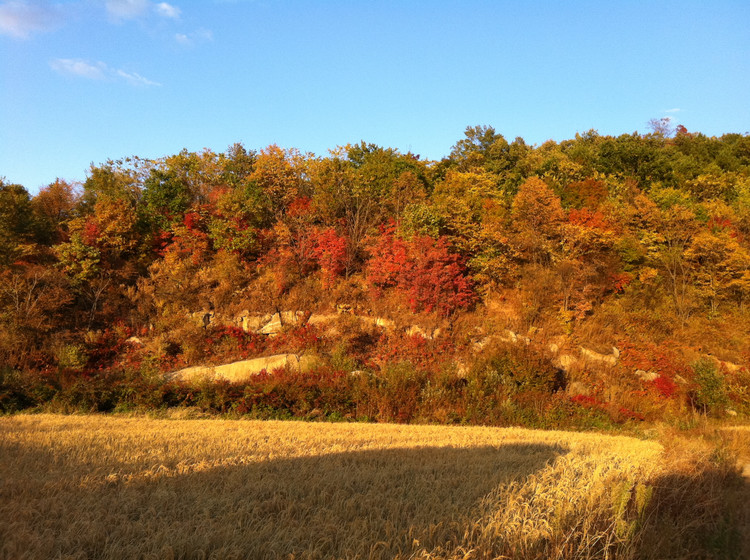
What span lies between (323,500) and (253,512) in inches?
34.9

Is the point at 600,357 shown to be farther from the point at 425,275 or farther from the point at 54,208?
the point at 54,208

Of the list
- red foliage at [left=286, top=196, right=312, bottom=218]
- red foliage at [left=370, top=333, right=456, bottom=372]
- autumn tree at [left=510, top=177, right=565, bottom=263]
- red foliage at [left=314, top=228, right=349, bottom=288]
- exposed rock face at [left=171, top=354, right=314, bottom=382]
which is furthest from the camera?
red foliage at [left=286, top=196, right=312, bottom=218]

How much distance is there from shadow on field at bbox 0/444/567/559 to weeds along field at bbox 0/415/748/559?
2 cm

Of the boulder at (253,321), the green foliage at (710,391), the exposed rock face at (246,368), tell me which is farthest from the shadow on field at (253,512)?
the boulder at (253,321)

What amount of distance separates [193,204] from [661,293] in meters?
29.4

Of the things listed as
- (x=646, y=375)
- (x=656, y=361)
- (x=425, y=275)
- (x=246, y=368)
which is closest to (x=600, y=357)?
(x=646, y=375)

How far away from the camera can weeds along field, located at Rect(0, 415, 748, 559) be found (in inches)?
159

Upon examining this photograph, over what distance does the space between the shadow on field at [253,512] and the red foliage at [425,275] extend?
16536 mm

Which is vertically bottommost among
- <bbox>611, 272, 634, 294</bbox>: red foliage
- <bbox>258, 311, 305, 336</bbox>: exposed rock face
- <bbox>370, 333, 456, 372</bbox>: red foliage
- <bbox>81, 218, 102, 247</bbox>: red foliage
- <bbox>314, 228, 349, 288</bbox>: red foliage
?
<bbox>370, 333, 456, 372</bbox>: red foliage

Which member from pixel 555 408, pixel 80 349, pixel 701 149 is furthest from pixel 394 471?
pixel 701 149

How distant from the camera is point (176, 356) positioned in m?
22.1

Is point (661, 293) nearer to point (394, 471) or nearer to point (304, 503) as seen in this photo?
point (394, 471)

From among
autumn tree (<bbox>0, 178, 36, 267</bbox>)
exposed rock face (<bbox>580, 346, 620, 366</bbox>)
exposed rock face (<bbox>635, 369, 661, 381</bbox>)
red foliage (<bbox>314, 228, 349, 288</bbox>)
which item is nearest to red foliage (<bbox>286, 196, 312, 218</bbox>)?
red foliage (<bbox>314, 228, 349, 288</bbox>)

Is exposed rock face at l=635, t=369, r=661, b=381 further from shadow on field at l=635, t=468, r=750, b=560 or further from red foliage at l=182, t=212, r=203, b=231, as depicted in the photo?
red foliage at l=182, t=212, r=203, b=231
